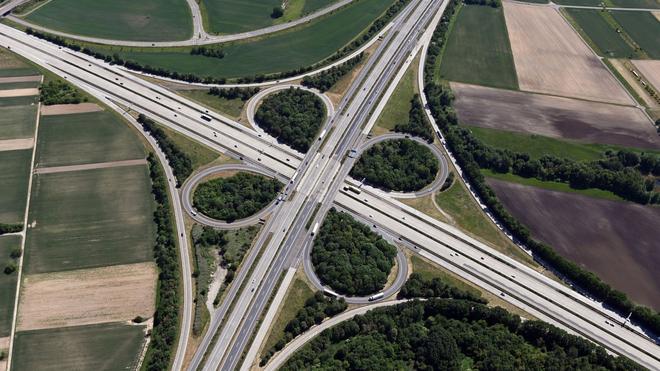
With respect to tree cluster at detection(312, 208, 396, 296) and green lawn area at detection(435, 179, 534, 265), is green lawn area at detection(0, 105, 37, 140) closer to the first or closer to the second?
tree cluster at detection(312, 208, 396, 296)

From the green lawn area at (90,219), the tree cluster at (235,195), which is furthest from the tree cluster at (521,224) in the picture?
the green lawn area at (90,219)

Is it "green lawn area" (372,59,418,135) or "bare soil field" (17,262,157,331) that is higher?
"green lawn area" (372,59,418,135)

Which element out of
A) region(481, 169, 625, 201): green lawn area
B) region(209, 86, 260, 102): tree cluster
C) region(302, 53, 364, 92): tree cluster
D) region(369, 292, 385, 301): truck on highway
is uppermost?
region(302, 53, 364, 92): tree cluster

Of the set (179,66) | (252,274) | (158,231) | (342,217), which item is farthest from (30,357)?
(179,66)

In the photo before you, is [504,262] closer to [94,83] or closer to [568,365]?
[568,365]

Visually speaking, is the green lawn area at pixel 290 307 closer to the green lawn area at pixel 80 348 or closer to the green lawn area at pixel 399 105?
the green lawn area at pixel 80 348

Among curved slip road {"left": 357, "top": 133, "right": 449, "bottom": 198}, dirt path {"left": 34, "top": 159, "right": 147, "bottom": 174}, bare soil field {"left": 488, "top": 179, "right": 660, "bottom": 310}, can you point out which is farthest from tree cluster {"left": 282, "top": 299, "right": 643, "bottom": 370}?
dirt path {"left": 34, "top": 159, "right": 147, "bottom": 174}
